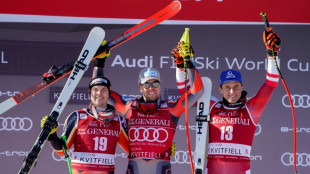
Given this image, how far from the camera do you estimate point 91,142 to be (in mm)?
4621

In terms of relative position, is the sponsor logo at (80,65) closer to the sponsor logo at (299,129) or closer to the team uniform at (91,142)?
the team uniform at (91,142)

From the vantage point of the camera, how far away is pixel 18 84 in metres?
6.32

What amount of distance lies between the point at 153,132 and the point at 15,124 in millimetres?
2228

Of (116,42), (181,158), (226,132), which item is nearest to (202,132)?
(226,132)

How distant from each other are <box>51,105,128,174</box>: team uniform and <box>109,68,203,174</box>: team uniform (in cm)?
17

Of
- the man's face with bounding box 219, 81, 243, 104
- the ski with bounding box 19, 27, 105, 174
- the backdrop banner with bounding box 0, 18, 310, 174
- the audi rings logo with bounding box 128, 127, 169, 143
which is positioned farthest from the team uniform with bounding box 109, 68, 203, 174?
the backdrop banner with bounding box 0, 18, 310, 174

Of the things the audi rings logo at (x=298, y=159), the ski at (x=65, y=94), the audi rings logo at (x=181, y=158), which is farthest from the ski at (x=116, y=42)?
the audi rings logo at (x=298, y=159)

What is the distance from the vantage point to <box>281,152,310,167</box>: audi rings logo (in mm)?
6262

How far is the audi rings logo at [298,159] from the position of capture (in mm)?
6262

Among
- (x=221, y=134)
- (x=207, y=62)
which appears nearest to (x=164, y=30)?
(x=207, y=62)

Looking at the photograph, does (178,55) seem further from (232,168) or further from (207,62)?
(207,62)

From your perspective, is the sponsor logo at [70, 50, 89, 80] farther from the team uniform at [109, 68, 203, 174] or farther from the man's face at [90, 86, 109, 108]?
the team uniform at [109, 68, 203, 174]

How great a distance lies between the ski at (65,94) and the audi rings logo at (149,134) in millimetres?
643

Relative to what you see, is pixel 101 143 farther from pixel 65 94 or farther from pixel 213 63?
pixel 213 63
